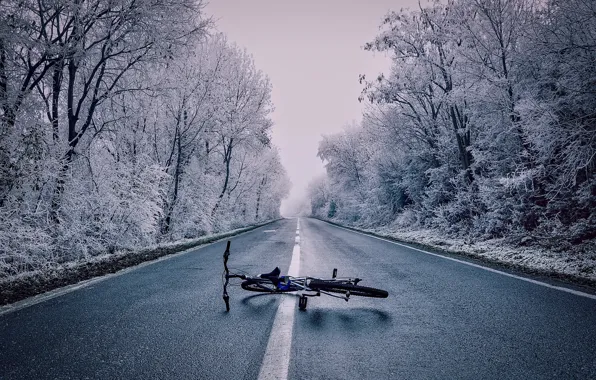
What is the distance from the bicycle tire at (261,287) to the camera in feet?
13.6

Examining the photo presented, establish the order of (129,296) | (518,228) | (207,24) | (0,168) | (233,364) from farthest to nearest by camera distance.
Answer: (207,24) < (518,228) < (0,168) < (129,296) < (233,364)

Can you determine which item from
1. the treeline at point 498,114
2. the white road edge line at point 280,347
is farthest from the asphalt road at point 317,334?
the treeline at point 498,114

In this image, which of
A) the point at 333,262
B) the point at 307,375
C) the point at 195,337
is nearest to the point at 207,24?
the point at 333,262

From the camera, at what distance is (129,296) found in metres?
4.23

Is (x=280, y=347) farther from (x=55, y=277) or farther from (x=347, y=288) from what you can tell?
(x=55, y=277)

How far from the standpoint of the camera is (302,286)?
4004 millimetres

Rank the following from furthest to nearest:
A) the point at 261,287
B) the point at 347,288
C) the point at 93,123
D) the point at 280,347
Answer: the point at 93,123, the point at 261,287, the point at 347,288, the point at 280,347

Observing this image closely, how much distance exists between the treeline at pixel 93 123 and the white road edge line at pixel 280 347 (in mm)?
6122

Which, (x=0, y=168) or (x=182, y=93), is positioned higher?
(x=182, y=93)

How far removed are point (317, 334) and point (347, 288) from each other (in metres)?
1.00

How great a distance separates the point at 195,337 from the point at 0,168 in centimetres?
693

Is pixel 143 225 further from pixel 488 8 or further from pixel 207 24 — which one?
pixel 488 8

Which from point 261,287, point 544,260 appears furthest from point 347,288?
point 544,260

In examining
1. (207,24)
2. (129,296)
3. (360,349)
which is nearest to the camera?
(360,349)
